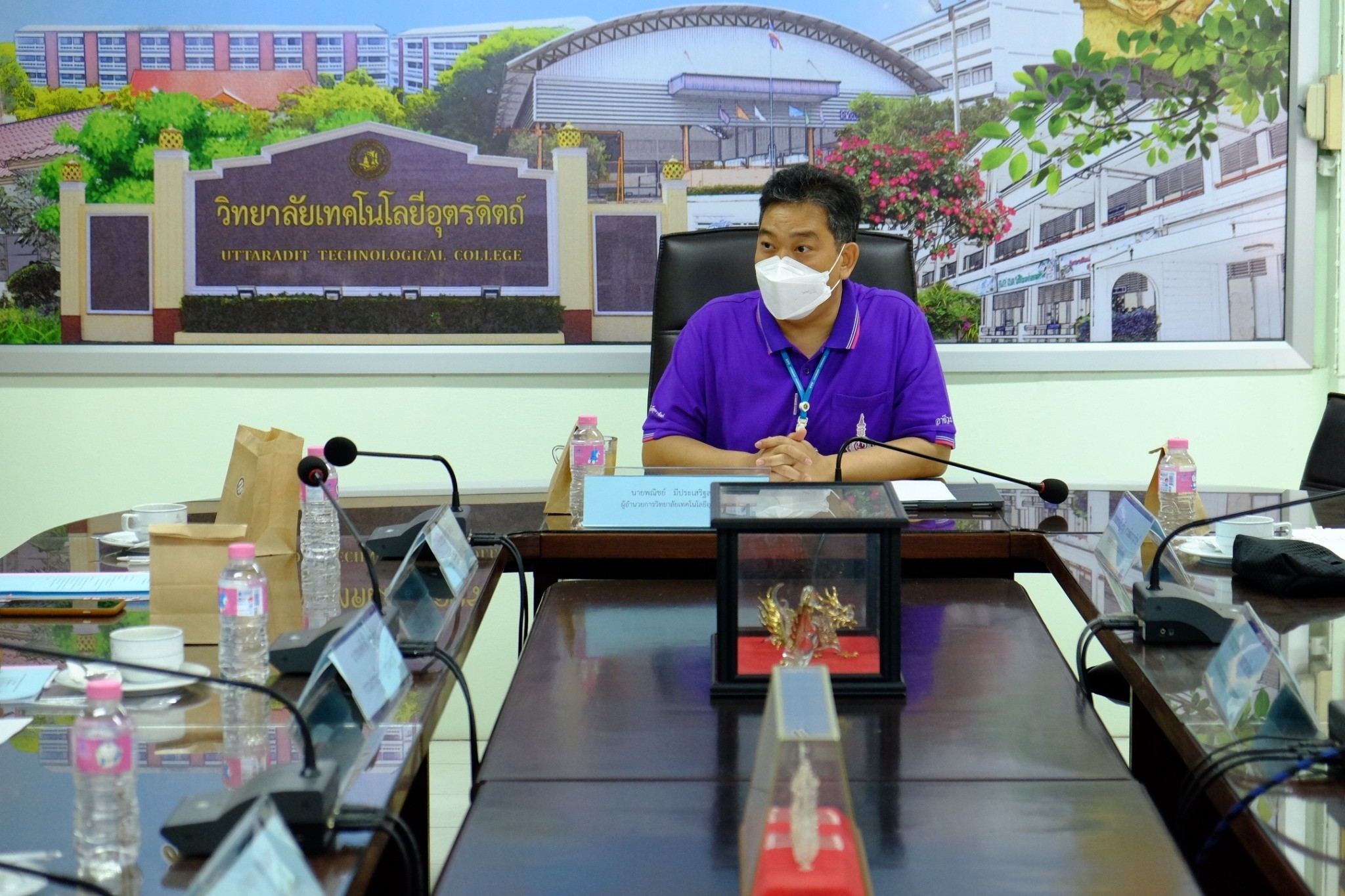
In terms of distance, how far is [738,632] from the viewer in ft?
4.29

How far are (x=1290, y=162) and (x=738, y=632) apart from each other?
252 centimetres

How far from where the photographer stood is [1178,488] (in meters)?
1.95

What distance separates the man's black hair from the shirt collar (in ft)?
0.40

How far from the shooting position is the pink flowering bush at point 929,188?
3.21 m

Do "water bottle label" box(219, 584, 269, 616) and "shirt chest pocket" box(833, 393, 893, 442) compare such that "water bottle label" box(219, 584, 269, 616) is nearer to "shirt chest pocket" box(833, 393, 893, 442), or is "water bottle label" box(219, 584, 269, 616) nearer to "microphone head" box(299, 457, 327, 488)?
"microphone head" box(299, 457, 327, 488)

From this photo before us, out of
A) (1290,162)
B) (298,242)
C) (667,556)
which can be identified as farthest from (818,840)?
(1290,162)

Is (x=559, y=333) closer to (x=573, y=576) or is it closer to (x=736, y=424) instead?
(x=736, y=424)

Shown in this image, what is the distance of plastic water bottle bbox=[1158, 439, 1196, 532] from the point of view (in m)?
1.94

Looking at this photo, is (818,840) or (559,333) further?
(559,333)

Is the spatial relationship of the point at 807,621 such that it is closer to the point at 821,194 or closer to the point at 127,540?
the point at 127,540

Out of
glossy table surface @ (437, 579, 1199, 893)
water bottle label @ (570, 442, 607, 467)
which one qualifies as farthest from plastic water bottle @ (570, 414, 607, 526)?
glossy table surface @ (437, 579, 1199, 893)

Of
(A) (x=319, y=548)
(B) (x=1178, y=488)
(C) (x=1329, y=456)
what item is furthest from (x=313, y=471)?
(C) (x=1329, y=456)

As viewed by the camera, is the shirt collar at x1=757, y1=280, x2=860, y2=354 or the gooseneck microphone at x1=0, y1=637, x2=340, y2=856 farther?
the shirt collar at x1=757, y1=280, x2=860, y2=354

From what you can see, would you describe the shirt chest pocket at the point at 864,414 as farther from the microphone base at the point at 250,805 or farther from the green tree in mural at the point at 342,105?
the microphone base at the point at 250,805
